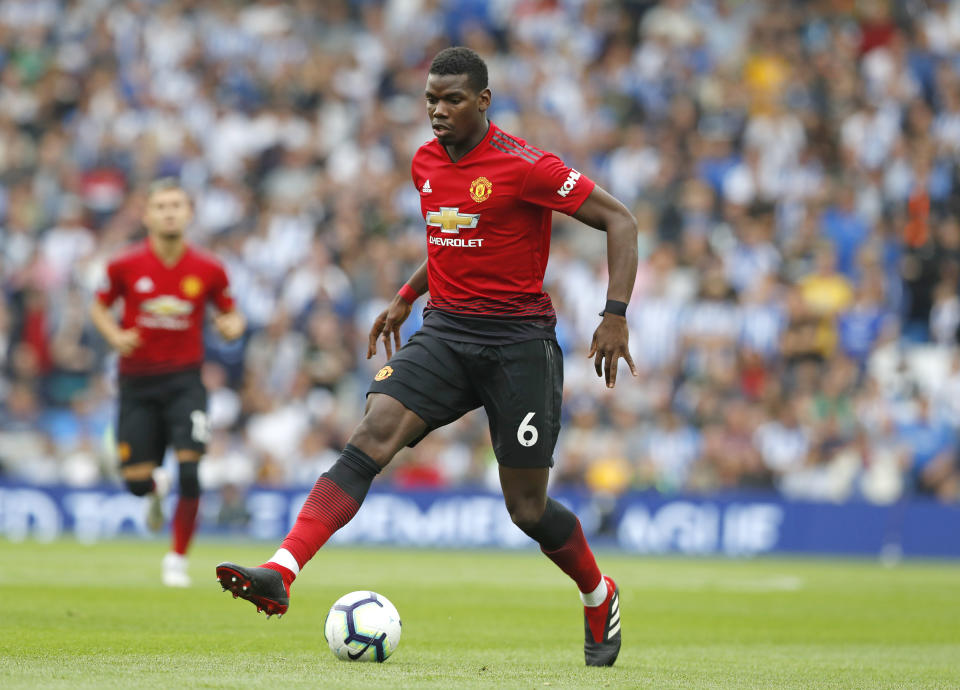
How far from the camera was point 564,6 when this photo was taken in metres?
26.3

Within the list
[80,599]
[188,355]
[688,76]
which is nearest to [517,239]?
[80,599]

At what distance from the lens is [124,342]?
39.1 feet

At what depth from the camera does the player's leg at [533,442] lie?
7.26m

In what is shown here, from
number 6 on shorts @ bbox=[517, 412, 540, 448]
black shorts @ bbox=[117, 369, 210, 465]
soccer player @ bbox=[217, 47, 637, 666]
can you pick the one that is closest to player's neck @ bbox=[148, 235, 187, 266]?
black shorts @ bbox=[117, 369, 210, 465]

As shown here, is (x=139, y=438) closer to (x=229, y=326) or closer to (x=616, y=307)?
(x=229, y=326)

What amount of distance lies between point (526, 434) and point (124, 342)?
18.2ft

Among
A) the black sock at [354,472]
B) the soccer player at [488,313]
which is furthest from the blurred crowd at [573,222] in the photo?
the black sock at [354,472]

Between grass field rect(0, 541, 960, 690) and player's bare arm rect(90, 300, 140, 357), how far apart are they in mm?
1857

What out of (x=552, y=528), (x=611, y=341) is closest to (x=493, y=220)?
(x=611, y=341)

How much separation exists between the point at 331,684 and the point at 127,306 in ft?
23.1

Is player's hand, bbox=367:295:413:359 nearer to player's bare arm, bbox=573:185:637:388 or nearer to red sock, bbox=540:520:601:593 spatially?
player's bare arm, bbox=573:185:637:388

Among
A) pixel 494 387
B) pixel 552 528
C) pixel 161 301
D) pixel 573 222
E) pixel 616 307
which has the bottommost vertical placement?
pixel 552 528

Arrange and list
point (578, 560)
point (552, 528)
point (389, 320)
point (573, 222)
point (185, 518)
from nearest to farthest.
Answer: point (552, 528)
point (578, 560)
point (389, 320)
point (185, 518)
point (573, 222)

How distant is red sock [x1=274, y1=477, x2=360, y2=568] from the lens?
22.5ft
